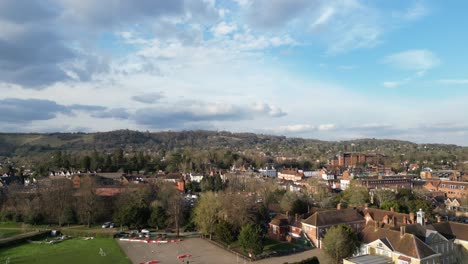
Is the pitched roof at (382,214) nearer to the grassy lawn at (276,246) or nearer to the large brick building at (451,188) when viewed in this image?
the grassy lawn at (276,246)

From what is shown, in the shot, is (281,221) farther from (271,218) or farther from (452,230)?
(452,230)

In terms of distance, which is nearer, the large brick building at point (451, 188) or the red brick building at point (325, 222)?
the red brick building at point (325, 222)

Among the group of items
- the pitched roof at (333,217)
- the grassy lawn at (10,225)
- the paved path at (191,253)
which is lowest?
the grassy lawn at (10,225)

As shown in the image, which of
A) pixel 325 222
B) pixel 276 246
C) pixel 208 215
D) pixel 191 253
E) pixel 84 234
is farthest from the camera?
pixel 84 234

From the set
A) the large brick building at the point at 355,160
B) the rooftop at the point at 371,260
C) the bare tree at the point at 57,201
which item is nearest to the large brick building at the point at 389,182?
the large brick building at the point at 355,160

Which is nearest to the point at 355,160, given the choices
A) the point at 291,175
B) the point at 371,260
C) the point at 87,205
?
the point at 291,175

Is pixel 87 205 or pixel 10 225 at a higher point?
pixel 87 205

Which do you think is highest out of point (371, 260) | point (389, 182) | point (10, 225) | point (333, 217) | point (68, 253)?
point (333, 217)
